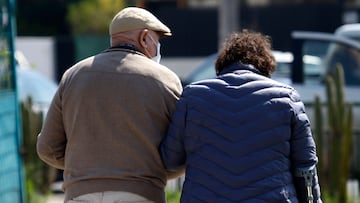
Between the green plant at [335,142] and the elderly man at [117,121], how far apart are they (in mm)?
5267

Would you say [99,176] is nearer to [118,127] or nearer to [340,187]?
[118,127]

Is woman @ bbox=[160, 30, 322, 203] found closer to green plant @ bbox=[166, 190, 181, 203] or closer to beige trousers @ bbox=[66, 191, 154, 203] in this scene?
beige trousers @ bbox=[66, 191, 154, 203]

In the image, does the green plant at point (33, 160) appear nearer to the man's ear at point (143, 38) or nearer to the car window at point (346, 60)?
the car window at point (346, 60)

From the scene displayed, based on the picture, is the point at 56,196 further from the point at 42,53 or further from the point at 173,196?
the point at 42,53

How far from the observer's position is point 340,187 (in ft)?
31.6

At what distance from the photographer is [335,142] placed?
975 centimetres

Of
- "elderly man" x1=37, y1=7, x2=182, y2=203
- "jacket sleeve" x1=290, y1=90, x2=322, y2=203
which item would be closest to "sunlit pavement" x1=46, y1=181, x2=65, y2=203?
"elderly man" x1=37, y1=7, x2=182, y2=203

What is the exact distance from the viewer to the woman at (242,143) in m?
4.34

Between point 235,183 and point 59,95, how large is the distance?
100 cm

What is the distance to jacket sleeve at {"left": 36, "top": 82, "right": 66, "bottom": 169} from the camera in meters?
4.75

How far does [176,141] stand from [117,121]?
0.30 metres

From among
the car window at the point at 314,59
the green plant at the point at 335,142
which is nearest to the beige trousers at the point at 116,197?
the green plant at the point at 335,142

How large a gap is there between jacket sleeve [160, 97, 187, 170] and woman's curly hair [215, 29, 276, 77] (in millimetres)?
325

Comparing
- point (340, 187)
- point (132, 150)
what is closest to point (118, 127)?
point (132, 150)
